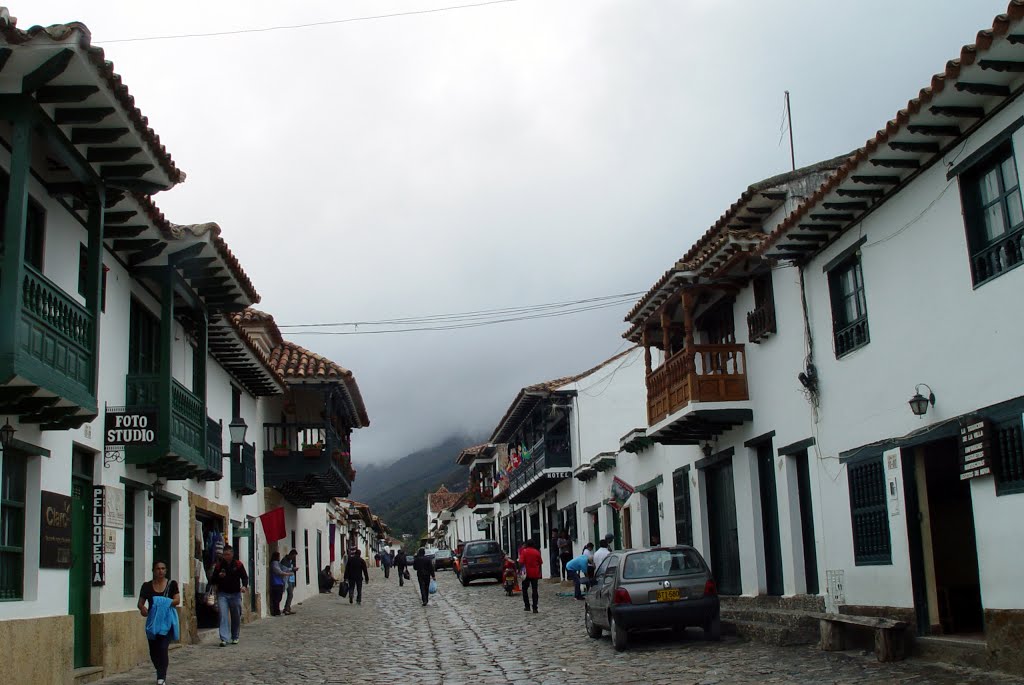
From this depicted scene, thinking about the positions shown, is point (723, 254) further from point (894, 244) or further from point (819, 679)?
point (819, 679)

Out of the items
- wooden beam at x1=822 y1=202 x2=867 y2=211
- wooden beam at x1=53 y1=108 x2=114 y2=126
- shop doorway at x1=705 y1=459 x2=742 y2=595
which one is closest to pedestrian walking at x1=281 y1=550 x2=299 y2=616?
shop doorway at x1=705 y1=459 x2=742 y2=595

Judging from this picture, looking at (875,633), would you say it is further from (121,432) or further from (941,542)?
(121,432)

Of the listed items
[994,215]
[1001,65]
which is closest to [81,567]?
[994,215]

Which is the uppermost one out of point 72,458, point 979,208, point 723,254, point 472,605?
point 723,254

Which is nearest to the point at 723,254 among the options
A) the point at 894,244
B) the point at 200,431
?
the point at 894,244

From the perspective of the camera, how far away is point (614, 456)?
29.2 meters

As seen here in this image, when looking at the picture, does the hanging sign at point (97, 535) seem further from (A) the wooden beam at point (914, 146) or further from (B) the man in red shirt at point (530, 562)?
(A) the wooden beam at point (914, 146)

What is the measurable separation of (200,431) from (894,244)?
10.8m

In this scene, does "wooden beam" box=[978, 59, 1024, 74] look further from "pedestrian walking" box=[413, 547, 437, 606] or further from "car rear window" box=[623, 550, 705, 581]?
"pedestrian walking" box=[413, 547, 437, 606]

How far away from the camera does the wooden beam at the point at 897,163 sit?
11859 millimetres

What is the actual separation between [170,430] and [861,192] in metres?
9.73

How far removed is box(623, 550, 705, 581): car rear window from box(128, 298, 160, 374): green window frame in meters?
7.94

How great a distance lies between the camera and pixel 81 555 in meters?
13.5

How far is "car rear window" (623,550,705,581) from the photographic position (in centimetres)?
1502
